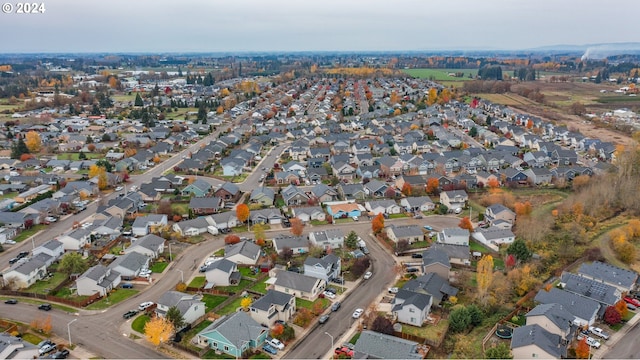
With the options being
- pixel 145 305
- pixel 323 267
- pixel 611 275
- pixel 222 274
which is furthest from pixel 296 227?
pixel 611 275

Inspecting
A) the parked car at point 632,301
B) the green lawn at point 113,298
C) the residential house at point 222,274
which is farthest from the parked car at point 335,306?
the parked car at point 632,301

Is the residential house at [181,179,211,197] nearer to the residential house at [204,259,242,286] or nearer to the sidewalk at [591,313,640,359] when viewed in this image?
the residential house at [204,259,242,286]

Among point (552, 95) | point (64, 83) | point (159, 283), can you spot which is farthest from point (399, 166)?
point (64, 83)

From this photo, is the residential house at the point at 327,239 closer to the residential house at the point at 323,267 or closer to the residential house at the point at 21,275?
the residential house at the point at 323,267

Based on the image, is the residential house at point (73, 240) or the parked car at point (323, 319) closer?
the parked car at point (323, 319)

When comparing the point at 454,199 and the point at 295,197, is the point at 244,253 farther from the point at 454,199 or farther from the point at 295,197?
the point at 454,199

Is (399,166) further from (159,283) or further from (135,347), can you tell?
(135,347)
